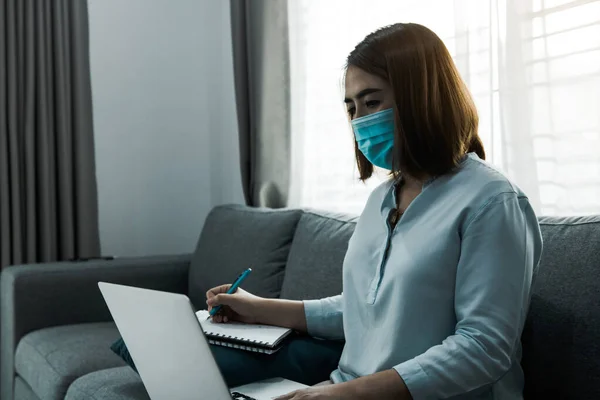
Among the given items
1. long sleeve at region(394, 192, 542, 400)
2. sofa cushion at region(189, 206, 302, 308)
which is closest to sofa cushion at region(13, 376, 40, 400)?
sofa cushion at region(189, 206, 302, 308)

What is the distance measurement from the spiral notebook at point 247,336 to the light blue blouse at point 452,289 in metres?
0.15

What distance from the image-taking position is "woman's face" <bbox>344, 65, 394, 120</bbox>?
1.10 meters

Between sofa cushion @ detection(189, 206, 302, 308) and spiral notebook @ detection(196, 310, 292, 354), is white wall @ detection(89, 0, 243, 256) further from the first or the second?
spiral notebook @ detection(196, 310, 292, 354)

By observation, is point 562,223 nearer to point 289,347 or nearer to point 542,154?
point 542,154

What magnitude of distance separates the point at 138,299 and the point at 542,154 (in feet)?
3.20

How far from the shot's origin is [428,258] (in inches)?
38.7

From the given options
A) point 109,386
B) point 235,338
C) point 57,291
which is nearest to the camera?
point 235,338

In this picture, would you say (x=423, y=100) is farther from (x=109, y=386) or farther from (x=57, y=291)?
(x=57, y=291)

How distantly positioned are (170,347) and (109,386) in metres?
0.64

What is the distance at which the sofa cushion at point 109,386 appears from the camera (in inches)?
56.6

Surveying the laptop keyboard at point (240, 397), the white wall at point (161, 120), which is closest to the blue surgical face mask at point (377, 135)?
the laptop keyboard at point (240, 397)

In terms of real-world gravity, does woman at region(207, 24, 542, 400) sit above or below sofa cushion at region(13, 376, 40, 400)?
above

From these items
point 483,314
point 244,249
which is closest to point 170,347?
point 483,314

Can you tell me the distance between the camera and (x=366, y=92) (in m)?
1.11
